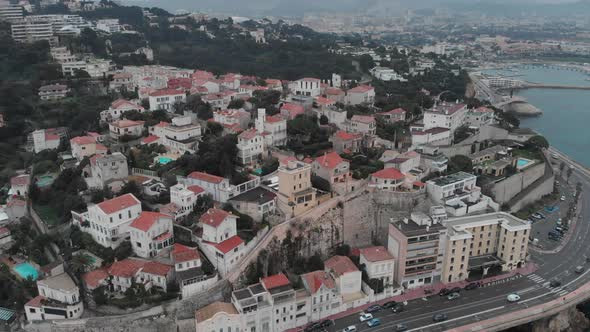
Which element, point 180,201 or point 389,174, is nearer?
point 180,201

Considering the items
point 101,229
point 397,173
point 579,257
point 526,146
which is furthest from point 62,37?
point 579,257

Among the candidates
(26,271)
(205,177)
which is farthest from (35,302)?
(205,177)

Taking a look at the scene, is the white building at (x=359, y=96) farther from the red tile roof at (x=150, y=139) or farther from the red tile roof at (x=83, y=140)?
the red tile roof at (x=83, y=140)

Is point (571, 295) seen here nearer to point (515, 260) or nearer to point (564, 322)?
point (564, 322)

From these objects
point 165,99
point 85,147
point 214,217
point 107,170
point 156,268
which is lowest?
point 156,268

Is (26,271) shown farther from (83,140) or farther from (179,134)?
(179,134)

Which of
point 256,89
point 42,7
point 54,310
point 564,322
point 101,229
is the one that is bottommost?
point 564,322
